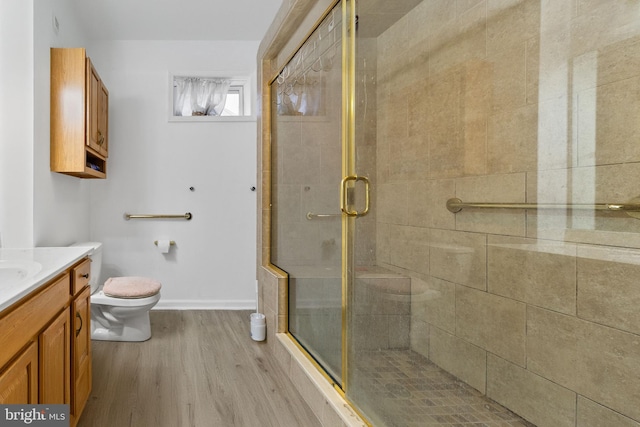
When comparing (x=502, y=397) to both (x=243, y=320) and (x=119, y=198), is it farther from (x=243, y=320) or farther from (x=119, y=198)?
(x=119, y=198)

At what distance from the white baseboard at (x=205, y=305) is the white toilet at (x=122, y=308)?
0.86 m

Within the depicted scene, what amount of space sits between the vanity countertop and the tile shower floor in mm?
1201

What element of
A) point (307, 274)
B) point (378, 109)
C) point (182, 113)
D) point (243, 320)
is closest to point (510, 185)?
point (378, 109)

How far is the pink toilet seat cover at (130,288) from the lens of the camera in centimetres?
309

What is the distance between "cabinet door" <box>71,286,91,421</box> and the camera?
1858 millimetres

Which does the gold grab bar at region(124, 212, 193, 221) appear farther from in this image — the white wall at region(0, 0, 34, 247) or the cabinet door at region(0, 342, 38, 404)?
the cabinet door at region(0, 342, 38, 404)

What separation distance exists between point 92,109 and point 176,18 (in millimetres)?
1124

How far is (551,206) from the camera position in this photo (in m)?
1.27

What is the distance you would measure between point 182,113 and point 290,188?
1.84m

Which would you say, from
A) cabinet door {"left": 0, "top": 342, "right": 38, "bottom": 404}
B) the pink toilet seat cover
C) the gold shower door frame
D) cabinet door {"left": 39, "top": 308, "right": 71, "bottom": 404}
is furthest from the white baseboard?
cabinet door {"left": 0, "top": 342, "right": 38, "bottom": 404}

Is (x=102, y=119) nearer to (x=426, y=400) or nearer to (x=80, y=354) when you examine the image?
(x=80, y=354)

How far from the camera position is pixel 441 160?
4.92 ft

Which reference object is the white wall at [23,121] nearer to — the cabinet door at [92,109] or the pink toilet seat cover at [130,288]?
the cabinet door at [92,109]

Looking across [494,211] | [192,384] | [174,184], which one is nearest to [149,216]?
[174,184]
